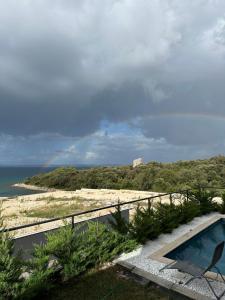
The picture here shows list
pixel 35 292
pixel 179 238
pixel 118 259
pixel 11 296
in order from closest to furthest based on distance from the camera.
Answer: pixel 11 296 → pixel 35 292 → pixel 118 259 → pixel 179 238

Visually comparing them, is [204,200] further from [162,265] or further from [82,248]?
[82,248]

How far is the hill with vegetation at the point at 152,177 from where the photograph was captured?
34.2m

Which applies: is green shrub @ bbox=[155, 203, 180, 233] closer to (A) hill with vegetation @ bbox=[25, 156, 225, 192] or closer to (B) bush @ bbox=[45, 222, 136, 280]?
(B) bush @ bbox=[45, 222, 136, 280]

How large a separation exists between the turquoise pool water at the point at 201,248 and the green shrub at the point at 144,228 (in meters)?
0.68

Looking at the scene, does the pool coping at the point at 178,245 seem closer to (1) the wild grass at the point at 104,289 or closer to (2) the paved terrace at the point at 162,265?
(2) the paved terrace at the point at 162,265

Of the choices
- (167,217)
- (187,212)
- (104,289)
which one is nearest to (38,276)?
(104,289)

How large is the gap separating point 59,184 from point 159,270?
2116 inches

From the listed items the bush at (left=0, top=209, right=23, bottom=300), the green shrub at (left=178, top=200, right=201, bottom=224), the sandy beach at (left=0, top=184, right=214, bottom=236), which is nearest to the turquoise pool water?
the green shrub at (left=178, top=200, right=201, bottom=224)

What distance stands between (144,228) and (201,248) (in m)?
1.76

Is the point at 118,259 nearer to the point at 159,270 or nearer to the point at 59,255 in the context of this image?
the point at 159,270

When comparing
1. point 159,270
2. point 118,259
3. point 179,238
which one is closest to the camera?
point 159,270

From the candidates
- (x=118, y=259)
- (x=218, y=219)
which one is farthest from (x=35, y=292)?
(x=218, y=219)

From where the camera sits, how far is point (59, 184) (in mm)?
56938

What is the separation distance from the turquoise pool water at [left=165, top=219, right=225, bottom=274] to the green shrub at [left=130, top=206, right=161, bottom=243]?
684 millimetres
